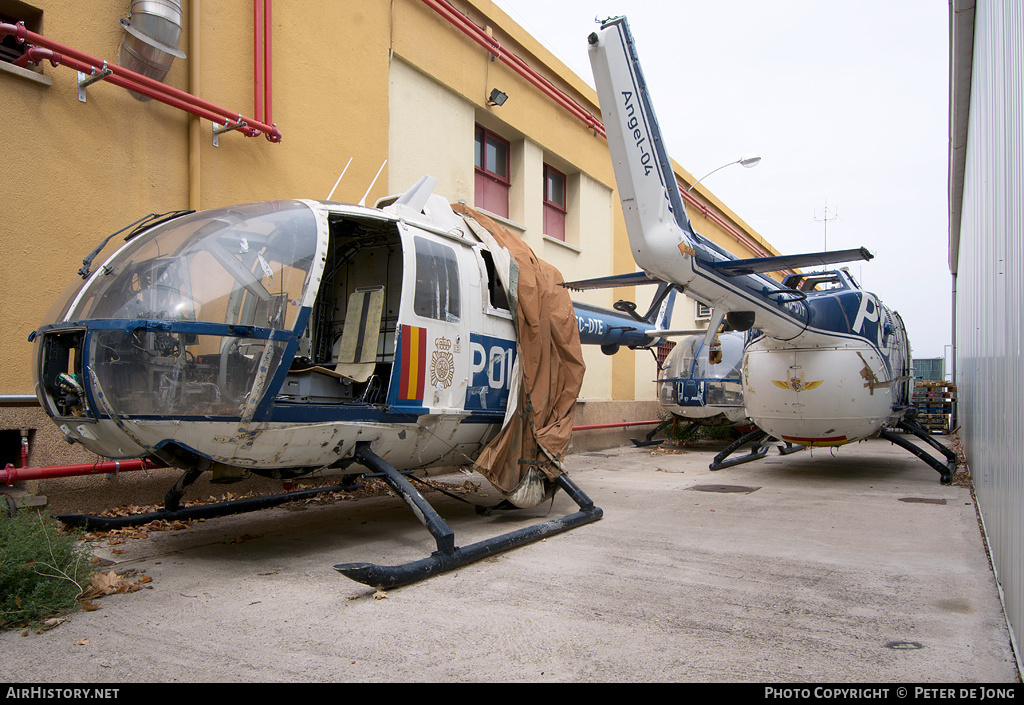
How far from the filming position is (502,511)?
612 centimetres

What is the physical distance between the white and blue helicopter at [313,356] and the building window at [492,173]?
4.94 m

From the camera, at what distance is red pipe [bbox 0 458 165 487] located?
14.6ft

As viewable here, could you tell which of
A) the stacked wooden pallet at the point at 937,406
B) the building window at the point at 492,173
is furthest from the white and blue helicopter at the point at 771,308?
the stacked wooden pallet at the point at 937,406

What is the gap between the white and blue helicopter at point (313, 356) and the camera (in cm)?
345

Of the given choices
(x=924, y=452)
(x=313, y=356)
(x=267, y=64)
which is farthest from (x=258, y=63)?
(x=924, y=452)

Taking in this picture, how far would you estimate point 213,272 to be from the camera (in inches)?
143

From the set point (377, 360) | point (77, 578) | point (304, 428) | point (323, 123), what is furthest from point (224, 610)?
point (323, 123)

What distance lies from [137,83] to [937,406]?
63.5ft

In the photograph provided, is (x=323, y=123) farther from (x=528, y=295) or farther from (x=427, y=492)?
(x=427, y=492)

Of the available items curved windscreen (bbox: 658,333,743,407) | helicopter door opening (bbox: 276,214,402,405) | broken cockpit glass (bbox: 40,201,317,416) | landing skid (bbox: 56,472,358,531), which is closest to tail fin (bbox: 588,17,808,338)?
helicopter door opening (bbox: 276,214,402,405)

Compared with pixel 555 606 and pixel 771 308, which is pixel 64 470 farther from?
pixel 771 308

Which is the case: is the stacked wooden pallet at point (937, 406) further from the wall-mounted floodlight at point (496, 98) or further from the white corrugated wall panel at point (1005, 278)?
the white corrugated wall panel at point (1005, 278)

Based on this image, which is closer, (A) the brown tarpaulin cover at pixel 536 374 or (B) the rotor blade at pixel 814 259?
(B) the rotor blade at pixel 814 259

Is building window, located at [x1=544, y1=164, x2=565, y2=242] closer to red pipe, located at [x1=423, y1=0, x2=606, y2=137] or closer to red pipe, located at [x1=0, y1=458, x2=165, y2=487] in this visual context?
red pipe, located at [x1=423, y1=0, x2=606, y2=137]
